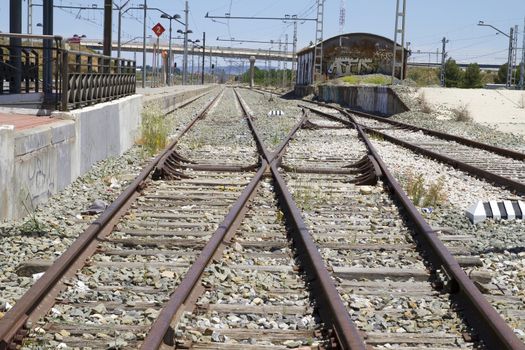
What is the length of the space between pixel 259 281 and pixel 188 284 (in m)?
0.79

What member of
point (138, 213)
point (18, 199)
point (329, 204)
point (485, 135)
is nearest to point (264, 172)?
point (329, 204)

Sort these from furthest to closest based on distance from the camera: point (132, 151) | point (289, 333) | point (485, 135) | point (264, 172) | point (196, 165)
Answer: point (485, 135) < point (132, 151) < point (196, 165) < point (264, 172) < point (289, 333)

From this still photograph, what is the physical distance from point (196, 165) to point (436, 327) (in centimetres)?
850

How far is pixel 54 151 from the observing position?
34.3 ft

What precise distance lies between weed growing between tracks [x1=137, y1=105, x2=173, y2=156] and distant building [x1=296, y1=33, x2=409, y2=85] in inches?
2164

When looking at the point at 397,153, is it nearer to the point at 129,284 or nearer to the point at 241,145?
the point at 241,145

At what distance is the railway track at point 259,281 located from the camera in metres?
5.14

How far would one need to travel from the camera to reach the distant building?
73.6 m

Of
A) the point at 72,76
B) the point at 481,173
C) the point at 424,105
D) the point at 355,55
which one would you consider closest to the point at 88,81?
the point at 72,76

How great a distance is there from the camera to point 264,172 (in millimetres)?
12703

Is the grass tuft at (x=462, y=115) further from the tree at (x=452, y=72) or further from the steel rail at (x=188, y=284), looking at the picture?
the tree at (x=452, y=72)

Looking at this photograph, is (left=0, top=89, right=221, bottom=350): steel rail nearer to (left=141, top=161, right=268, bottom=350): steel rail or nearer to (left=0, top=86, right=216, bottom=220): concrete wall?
(left=141, top=161, right=268, bottom=350): steel rail

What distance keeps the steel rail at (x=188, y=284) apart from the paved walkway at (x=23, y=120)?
335cm

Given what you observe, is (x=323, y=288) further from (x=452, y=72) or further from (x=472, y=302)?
(x=452, y=72)
